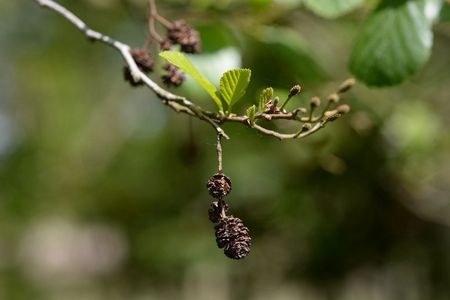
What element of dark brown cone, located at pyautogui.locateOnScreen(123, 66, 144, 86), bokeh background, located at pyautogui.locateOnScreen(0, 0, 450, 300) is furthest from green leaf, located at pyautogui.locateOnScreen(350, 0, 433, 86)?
dark brown cone, located at pyautogui.locateOnScreen(123, 66, 144, 86)

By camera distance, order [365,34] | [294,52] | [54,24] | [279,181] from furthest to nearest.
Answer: [54,24]
[279,181]
[294,52]
[365,34]

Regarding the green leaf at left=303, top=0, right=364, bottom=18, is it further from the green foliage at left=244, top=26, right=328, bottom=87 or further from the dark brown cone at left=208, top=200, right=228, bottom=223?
the dark brown cone at left=208, top=200, right=228, bottom=223

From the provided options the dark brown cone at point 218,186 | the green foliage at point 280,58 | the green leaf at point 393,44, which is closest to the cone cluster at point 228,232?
the dark brown cone at point 218,186

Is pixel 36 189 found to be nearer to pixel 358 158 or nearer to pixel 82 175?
pixel 82 175

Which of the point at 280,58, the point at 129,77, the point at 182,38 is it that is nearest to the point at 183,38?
the point at 182,38

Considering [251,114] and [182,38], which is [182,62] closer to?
[251,114]

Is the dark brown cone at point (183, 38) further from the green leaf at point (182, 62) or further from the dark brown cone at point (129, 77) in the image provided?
the green leaf at point (182, 62)

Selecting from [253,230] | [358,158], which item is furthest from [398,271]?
[358,158]
